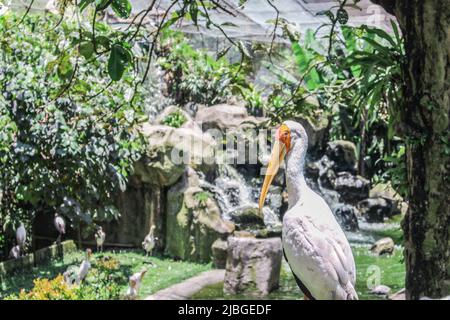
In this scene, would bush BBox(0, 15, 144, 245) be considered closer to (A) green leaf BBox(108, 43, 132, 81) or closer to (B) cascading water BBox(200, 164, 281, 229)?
(B) cascading water BBox(200, 164, 281, 229)

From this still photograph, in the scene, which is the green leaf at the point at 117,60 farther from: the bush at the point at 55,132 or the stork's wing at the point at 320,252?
the bush at the point at 55,132

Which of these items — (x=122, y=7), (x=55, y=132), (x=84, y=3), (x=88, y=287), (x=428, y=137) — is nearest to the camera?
(x=84, y=3)

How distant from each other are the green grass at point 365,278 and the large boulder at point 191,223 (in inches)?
36.5

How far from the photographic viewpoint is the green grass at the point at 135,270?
7.23m

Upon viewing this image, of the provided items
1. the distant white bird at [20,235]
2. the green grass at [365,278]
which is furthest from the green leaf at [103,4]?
the distant white bird at [20,235]

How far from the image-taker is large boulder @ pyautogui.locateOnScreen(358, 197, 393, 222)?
12.5 metres

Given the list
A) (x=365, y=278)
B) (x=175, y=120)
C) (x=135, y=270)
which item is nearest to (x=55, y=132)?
(x=135, y=270)

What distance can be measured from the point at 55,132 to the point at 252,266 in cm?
231

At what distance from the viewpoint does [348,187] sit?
13008 millimetres

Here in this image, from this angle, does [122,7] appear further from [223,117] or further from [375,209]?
[375,209]

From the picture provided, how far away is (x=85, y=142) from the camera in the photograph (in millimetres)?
7297

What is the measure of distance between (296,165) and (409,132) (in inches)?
27.0
